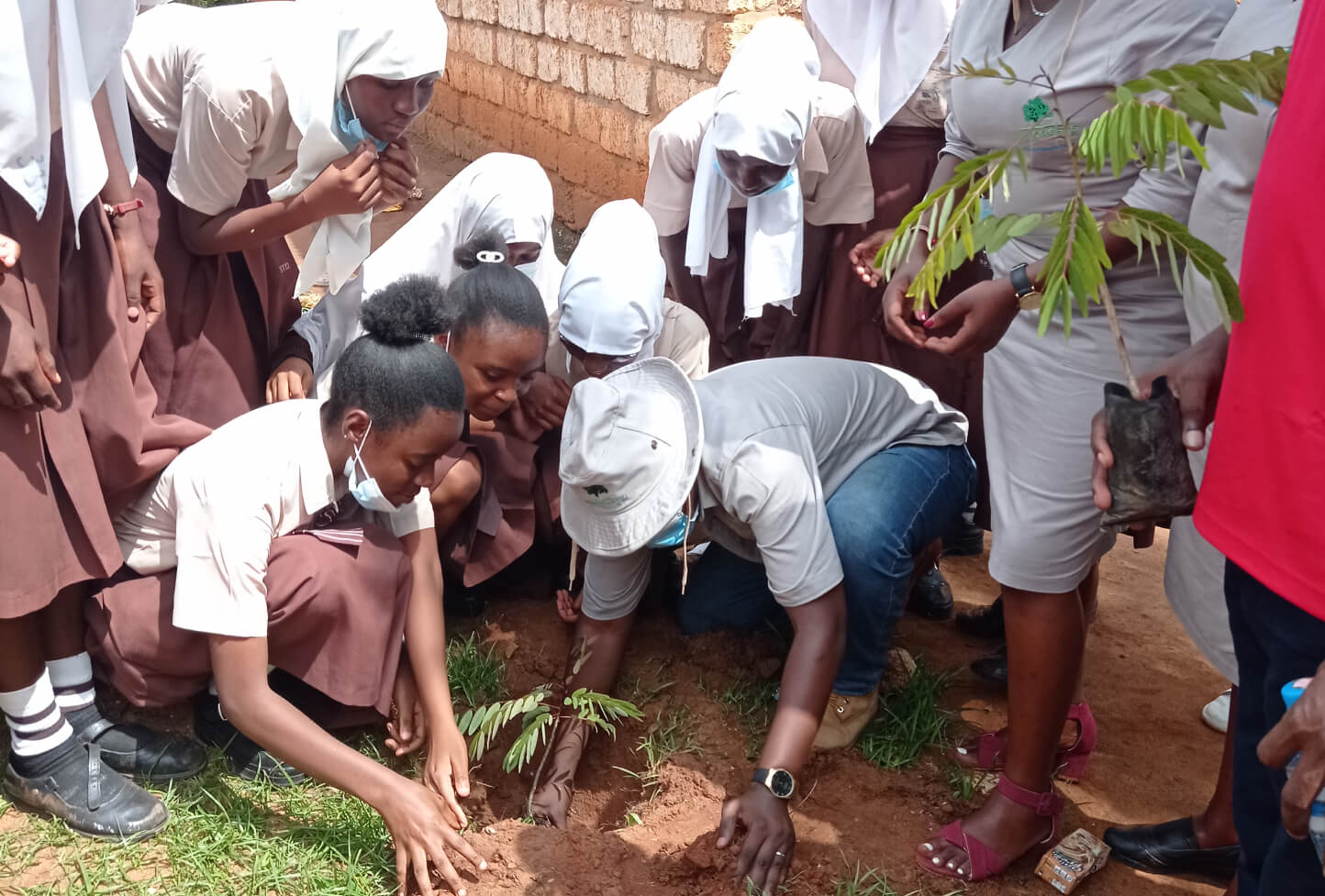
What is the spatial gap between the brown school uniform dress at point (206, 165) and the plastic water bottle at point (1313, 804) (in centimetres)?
269

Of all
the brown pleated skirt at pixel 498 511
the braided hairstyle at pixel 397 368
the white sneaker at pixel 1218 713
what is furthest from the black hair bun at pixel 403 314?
the white sneaker at pixel 1218 713

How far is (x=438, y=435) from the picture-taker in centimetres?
277

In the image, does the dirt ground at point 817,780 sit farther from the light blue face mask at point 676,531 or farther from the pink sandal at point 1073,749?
the light blue face mask at point 676,531

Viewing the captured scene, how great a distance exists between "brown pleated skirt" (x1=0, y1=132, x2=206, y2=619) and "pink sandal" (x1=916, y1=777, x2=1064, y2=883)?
200cm

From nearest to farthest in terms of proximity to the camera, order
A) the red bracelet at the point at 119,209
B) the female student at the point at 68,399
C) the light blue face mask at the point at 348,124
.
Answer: the female student at the point at 68,399, the red bracelet at the point at 119,209, the light blue face mask at the point at 348,124

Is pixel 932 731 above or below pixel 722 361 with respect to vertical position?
below

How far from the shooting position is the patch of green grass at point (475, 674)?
129 inches

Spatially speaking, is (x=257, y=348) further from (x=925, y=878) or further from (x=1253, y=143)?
(x=1253, y=143)

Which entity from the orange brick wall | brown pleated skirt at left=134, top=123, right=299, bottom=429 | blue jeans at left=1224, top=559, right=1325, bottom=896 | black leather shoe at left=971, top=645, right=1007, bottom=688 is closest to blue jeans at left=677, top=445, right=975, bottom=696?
black leather shoe at left=971, top=645, right=1007, bottom=688

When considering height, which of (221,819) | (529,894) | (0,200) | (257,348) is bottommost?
(221,819)

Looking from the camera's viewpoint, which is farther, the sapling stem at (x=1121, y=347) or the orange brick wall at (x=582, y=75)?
the orange brick wall at (x=582, y=75)

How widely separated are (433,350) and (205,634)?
85 cm

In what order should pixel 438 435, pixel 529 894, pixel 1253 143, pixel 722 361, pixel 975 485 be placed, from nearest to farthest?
pixel 1253 143 < pixel 529 894 < pixel 438 435 < pixel 975 485 < pixel 722 361

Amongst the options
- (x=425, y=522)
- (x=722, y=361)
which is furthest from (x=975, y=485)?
(x=425, y=522)
